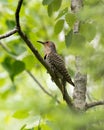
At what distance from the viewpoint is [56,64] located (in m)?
3.29

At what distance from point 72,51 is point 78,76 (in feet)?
3.15

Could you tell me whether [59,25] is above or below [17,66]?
above

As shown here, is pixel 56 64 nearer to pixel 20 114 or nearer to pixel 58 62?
pixel 58 62

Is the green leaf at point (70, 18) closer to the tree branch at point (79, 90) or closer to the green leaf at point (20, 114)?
the tree branch at point (79, 90)

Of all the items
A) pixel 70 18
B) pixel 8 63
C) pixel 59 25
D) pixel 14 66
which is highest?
pixel 70 18

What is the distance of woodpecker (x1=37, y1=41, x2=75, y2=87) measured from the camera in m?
3.09

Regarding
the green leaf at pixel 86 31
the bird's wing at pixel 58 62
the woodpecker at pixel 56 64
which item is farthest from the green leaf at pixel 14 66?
the green leaf at pixel 86 31

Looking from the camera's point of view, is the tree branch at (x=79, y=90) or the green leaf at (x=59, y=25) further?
the tree branch at (x=79, y=90)

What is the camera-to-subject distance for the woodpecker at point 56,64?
3.09m

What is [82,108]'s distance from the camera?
9.17ft

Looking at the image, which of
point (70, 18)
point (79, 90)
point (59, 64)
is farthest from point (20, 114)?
point (70, 18)

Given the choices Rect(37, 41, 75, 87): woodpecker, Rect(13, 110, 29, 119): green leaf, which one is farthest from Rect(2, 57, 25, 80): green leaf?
Rect(13, 110, 29, 119): green leaf

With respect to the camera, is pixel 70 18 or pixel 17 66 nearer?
pixel 70 18

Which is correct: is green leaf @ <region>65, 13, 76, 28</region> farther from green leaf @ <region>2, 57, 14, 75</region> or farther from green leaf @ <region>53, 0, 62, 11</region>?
green leaf @ <region>2, 57, 14, 75</region>
